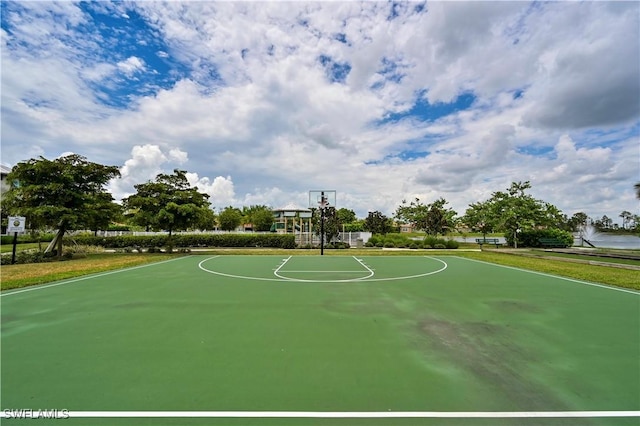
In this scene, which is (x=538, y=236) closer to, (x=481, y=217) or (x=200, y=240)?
(x=481, y=217)

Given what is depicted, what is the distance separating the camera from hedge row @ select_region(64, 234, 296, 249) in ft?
81.9

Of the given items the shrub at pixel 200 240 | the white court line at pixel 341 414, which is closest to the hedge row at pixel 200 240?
the shrub at pixel 200 240

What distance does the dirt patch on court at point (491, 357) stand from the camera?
2789 millimetres

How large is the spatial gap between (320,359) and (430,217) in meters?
28.5

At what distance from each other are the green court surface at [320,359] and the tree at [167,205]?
10186 millimetres

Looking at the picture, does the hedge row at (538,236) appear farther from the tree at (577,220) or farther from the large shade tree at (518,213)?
the tree at (577,220)

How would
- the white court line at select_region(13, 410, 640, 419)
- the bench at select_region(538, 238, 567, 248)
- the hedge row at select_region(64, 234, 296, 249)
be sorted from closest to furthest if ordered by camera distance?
the white court line at select_region(13, 410, 640, 419), the hedge row at select_region(64, 234, 296, 249), the bench at select_region(538, 238, 567, 248)

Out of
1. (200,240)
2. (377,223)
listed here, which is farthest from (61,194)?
(377,223)

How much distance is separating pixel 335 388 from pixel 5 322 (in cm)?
561

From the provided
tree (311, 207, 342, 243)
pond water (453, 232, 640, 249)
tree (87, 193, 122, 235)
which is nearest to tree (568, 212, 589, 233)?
pond water (453, 232, 640, 249)

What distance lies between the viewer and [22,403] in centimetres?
269

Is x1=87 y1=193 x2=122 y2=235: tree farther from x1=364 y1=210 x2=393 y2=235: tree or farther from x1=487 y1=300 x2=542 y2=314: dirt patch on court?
x1=364 y1=210 x2=393 y2=235: tree

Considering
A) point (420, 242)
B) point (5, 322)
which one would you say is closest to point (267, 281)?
point (5, 322)

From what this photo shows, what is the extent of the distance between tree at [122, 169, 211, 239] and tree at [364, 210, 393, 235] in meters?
17.8
